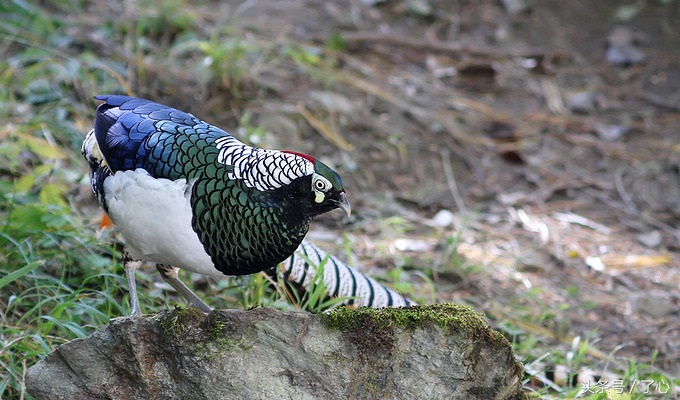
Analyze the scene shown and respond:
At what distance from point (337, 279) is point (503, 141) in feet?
10.5

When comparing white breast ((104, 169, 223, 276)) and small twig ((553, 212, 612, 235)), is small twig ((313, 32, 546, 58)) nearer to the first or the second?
small twig ((553, 212, 612, 235))

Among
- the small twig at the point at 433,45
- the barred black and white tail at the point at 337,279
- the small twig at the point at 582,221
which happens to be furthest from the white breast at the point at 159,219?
the small twig at the point at 433,45

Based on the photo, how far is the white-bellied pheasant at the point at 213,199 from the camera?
2566 millimetres

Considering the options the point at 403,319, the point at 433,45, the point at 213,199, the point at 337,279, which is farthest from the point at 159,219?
the point at 433,45

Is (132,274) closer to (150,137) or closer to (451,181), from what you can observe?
(150,137)

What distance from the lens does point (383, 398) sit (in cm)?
250

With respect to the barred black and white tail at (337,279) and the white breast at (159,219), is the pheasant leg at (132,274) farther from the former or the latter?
the barred black and white tail at (337,279)

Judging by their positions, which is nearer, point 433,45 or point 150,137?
point 150,137

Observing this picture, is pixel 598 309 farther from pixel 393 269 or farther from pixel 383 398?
pixel 383 398

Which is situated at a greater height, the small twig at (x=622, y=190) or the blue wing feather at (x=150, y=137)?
the blue wing feather at (x=150, y=137)

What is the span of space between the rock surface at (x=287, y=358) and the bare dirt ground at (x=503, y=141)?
1.53m

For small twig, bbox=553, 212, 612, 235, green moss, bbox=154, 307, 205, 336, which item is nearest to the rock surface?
green moss, bbox=154, 307, 205, 336

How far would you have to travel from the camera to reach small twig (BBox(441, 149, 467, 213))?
18.1 ft

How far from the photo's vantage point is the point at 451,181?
5.78 metres
